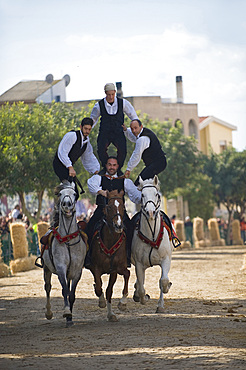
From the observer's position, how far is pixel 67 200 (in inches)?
507

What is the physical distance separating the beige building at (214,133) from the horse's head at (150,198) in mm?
69681

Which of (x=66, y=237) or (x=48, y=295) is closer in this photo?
(x=66, y=237)

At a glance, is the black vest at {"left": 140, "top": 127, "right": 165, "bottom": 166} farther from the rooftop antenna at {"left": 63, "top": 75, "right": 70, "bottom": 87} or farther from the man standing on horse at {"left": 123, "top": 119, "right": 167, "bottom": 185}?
the rooftop antenna at {"left": 63, "top": 75, "right": 70, "bottom": 87}

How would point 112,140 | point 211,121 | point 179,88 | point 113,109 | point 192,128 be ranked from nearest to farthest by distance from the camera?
point 113,109 < point 112,140 < point 192,128 < point 179,88 < point 211,121

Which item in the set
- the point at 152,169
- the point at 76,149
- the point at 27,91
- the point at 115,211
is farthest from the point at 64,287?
the point at 27,91

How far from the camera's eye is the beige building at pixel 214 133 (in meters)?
84.5

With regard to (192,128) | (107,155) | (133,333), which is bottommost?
(133,333)

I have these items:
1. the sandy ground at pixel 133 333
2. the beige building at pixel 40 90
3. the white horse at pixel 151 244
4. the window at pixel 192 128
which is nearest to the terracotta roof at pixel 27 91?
the beige building at pixel 40 90

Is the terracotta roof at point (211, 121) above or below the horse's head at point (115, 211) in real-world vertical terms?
above

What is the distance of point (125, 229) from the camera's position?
13.8m

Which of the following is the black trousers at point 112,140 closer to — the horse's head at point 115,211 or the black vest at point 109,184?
the black vest at point 109,184

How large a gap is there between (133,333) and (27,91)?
156 feet

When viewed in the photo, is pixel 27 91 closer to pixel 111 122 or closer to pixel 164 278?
pixel 111 122

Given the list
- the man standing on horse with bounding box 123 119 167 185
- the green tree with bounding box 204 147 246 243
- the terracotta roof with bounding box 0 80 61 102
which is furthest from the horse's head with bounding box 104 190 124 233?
the green tree with bounding box 204 147 246 243
